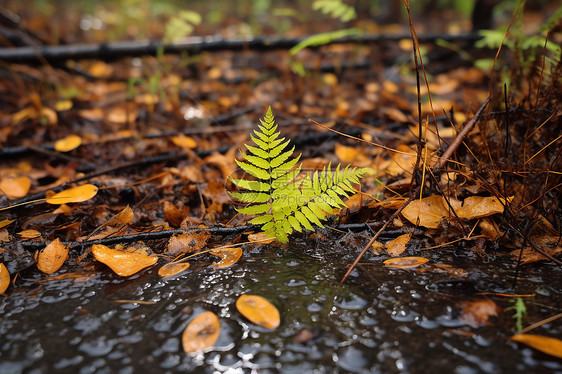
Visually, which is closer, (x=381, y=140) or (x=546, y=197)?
(x=546, y=197)

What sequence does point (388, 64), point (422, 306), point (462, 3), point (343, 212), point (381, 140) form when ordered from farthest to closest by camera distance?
point (462, 3), point (388, 64), point (381, 140), point (343, 212), point (422, 306)

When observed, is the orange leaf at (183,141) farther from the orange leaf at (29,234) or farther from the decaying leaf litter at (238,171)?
the orange leaf at (29,234)

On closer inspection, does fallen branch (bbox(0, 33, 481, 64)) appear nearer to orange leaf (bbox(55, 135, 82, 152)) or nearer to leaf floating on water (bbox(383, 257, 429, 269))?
orange leaf (bbox(55, 135, 82, 152))

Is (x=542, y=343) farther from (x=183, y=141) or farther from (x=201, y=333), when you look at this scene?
(x=183, y=141)

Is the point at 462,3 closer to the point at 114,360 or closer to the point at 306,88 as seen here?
the point at 306,88

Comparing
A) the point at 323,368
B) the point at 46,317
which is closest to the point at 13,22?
the point at 46,317

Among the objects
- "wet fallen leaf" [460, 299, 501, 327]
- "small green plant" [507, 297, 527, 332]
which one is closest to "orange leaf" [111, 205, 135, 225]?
"wet fallen leaf" [460, 299, 501, 327]
